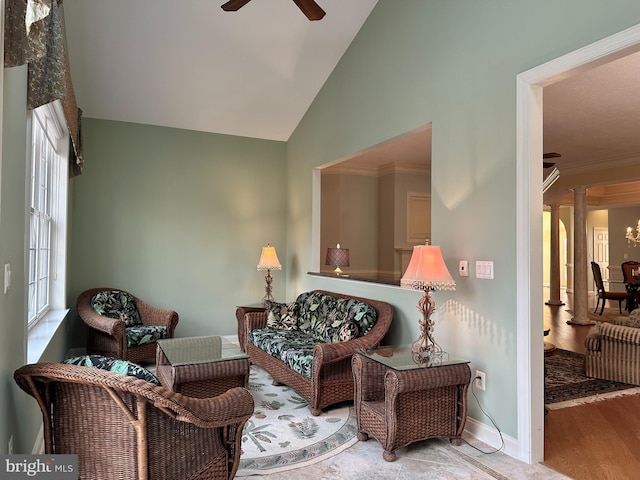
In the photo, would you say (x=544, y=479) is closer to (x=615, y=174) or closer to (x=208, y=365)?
(x=208, y=365)

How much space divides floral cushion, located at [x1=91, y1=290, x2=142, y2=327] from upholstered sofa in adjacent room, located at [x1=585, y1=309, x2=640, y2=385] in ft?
15.9

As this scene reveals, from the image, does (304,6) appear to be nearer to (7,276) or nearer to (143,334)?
(7,276)

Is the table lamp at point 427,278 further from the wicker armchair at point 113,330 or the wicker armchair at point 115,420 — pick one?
the wicker armchair at point 113,330

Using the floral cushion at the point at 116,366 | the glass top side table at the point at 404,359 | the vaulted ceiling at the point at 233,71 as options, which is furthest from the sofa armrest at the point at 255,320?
the floral cushion at the point at 116,366

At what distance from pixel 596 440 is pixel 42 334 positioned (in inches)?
152

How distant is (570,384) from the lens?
4.25 meters

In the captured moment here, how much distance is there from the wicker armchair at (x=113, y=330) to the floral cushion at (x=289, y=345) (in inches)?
42.2

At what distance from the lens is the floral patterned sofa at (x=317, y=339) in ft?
11.3

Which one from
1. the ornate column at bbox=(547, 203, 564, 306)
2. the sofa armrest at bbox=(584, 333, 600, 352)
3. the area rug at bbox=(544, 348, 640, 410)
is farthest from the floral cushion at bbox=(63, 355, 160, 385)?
the ornate column at bbox=(547, 203, 564, 306)

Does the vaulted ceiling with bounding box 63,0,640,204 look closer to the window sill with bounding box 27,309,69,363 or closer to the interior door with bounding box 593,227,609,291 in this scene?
the window sill with bounding box 27,309,69,363

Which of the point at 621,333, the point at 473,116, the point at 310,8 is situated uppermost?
the point at 310,8

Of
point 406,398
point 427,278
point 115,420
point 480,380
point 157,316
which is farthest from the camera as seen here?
point 157,316

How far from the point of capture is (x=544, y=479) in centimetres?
249

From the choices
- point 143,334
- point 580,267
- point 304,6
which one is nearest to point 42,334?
point 143,334
